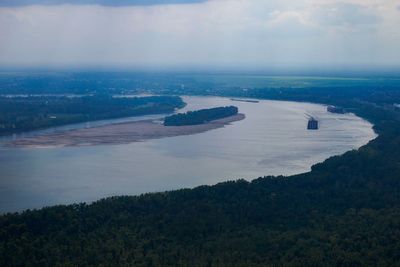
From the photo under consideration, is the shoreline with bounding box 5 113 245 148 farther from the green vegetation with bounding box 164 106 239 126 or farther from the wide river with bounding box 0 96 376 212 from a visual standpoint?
the wide river with bounding box 0 96 376 212

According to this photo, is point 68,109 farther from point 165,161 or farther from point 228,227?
point 228,227

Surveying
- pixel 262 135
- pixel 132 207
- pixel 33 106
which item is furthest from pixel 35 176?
pixel 33 106

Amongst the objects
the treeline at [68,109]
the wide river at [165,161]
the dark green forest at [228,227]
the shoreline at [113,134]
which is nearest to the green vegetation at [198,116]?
the shoreline at [113,134]

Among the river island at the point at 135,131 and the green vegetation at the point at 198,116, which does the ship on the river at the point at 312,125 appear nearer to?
the river island at the point at 135,131

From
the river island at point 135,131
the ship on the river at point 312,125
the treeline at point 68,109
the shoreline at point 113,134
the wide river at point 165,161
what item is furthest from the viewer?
the treeline at point 68,109

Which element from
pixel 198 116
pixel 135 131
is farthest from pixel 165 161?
pixel 198 116
